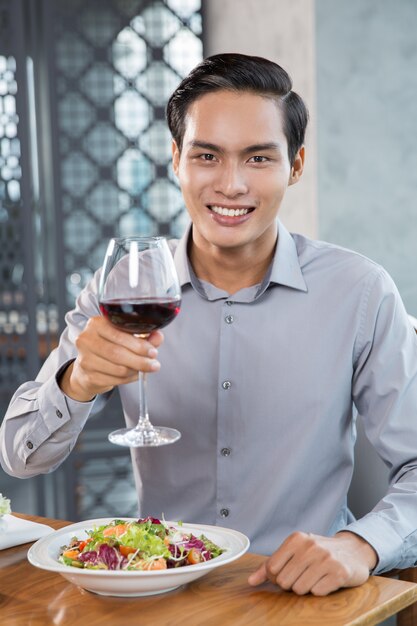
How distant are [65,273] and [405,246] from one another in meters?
1.36

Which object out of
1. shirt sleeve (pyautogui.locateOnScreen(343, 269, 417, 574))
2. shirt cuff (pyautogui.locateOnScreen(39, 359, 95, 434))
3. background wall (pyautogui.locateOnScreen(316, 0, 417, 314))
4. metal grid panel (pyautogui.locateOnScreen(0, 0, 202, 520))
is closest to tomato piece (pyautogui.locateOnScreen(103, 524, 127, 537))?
shirt cuff (pyautogui.locateOnScreen(39, 359, 95, 434))

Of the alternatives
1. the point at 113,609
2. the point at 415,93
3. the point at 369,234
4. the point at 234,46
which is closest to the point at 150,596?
the point at 113,609

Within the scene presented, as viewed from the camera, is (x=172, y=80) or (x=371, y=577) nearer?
(x=371, y=577)

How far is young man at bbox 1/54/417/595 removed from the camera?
6.51 feet

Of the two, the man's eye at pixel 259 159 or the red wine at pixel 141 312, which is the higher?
the man's eye at pixel 259 159

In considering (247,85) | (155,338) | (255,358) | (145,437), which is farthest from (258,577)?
(247,85)

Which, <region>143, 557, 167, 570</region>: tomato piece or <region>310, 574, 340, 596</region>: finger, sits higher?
→ <region>143, 557, 167, 570</region>: tomato piece

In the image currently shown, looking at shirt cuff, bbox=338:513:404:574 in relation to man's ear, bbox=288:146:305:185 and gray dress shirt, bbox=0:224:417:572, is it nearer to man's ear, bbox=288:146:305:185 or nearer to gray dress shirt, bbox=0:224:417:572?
gray dress shirt, bbox=0:224:417:572

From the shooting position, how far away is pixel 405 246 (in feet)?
11.6

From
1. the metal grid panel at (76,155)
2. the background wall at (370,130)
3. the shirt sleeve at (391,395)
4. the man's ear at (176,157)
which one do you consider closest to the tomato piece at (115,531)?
the shirt sleeve at (391,395)

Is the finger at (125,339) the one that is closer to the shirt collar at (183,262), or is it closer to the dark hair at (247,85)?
the shirt collar at (183,262)

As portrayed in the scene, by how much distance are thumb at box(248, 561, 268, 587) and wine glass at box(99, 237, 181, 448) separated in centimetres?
24

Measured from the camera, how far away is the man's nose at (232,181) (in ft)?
6.47

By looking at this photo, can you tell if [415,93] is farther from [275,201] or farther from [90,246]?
[275,201]
